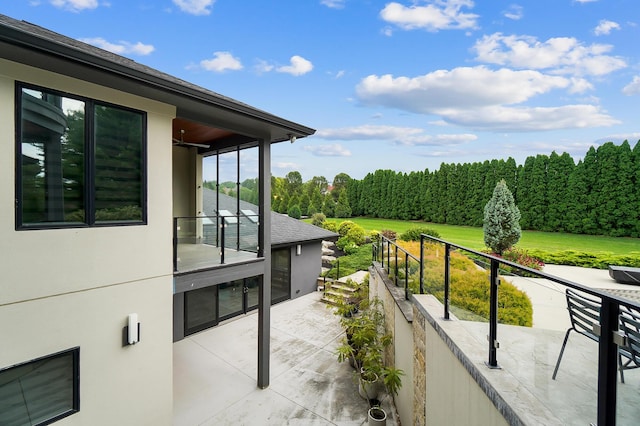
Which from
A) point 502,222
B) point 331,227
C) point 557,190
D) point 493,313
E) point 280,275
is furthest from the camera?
point 331,227

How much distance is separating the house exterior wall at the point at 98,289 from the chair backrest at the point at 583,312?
5028 mm

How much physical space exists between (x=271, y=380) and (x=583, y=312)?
6390 mm

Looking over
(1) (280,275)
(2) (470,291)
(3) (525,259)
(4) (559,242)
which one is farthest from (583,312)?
(4) (559,242)

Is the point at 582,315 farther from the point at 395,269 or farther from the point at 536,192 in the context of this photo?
the point at 536,192

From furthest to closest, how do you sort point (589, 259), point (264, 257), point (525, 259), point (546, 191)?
point (546, 191) → point (589, 259) → point (525, 259) → point (264, 257)

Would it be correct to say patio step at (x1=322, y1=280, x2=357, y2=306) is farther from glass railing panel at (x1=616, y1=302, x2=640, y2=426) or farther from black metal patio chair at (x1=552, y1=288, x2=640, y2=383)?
glass railing panel at (x1=616, y1=302, x2=640, y2=426)

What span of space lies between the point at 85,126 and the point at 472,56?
23.5 meters

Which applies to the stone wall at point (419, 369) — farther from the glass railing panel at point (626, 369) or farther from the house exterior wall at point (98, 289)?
the house exterior wall at point (98, 289)

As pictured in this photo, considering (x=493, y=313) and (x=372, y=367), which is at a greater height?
(x=493, y=313)

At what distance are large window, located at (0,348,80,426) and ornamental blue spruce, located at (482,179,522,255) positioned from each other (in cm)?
1755

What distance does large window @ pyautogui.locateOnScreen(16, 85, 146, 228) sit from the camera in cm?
352

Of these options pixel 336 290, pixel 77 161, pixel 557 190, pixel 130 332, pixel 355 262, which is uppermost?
pixel 557 190

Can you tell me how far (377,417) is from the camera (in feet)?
17.1

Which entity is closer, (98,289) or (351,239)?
(98,289)
